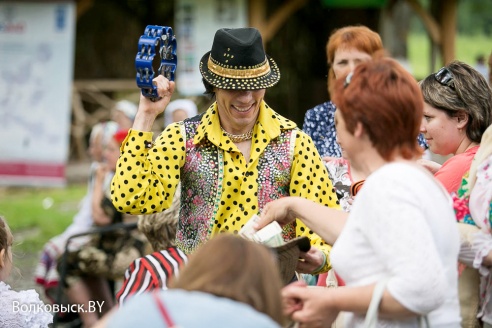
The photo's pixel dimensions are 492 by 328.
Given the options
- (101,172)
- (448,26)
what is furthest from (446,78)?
(448,26)

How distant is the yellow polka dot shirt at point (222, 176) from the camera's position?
3811 mm

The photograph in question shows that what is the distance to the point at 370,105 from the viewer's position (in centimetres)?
274

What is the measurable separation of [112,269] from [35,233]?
467 centimetres

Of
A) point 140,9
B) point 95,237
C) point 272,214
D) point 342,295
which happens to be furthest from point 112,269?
point 140,9

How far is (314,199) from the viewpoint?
12.7 feet

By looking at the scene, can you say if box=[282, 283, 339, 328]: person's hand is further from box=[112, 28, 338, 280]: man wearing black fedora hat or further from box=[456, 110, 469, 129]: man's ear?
box=[456, 110, 469, 129]: man's ear

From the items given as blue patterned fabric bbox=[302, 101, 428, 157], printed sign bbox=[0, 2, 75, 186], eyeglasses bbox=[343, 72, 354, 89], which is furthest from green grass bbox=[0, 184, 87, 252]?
eyeglasses bbox=[343, 72, 354, 89]

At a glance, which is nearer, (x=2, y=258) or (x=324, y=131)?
(x=2, y=258)

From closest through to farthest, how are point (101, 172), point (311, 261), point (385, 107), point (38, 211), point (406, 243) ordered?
point (406, 243) < point (385, 107) < point (311, 261) < point (101, 172) < point (38, 211)

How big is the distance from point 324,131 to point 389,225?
2.49 metres

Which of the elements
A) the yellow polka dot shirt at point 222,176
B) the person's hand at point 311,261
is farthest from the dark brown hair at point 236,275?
the yellow polka dot shirt at point 222,176

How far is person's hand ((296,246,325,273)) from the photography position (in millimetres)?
3523

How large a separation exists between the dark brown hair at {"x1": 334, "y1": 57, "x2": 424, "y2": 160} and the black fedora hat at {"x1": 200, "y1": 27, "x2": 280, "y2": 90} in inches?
42.4

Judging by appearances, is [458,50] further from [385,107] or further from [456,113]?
[385,107]
